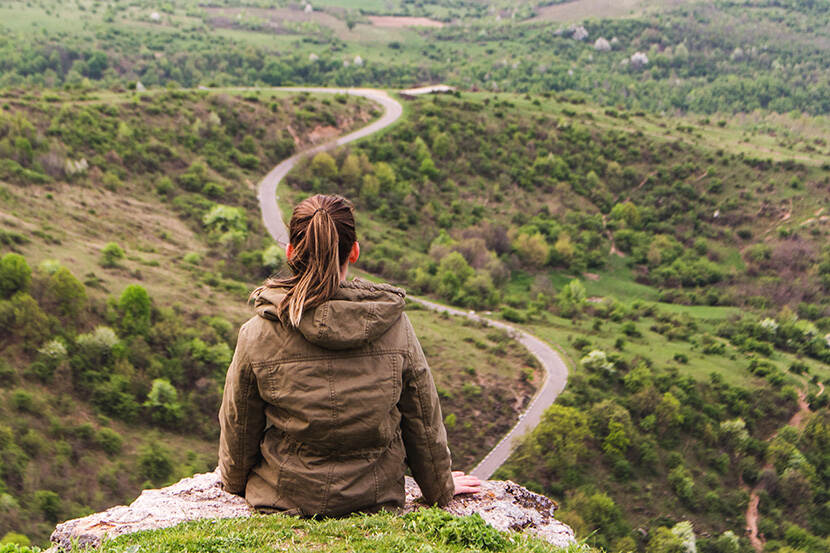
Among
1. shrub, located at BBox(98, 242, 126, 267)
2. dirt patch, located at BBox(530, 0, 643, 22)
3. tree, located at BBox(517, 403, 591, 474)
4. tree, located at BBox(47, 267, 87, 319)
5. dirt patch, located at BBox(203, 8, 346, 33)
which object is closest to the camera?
tree, located at BBox(47, 267, 87, 319)

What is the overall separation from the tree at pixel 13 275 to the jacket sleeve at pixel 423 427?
3008cm

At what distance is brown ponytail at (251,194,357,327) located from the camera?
522cm

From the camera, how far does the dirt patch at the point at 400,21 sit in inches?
7279

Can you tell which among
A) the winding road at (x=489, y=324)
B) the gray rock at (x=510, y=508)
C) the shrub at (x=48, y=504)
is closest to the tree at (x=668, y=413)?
the winding road at (x=489, y=324)

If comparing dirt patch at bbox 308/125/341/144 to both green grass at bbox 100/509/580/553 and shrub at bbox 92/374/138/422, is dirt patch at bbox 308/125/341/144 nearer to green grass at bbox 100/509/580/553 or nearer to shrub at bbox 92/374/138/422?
shrub at bbox 92/374/138/422

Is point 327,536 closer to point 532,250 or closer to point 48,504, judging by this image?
point 48,504

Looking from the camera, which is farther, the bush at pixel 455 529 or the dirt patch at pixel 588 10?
the dirt patch at pixel 588 10

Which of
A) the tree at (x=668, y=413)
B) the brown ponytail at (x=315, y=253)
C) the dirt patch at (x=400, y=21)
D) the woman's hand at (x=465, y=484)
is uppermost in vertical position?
the dirt patch at (x=400, y=21)

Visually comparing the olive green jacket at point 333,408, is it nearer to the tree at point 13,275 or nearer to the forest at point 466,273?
the forest at point 466,273

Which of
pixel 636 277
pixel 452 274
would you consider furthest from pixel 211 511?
pixel 636 277

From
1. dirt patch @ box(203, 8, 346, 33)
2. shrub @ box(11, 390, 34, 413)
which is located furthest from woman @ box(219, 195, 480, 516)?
dirt patch @ box(203, 8, 346, 33)

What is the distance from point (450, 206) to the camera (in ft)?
237

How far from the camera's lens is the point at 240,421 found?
5902mm

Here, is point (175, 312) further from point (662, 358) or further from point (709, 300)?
point (709, 300)
